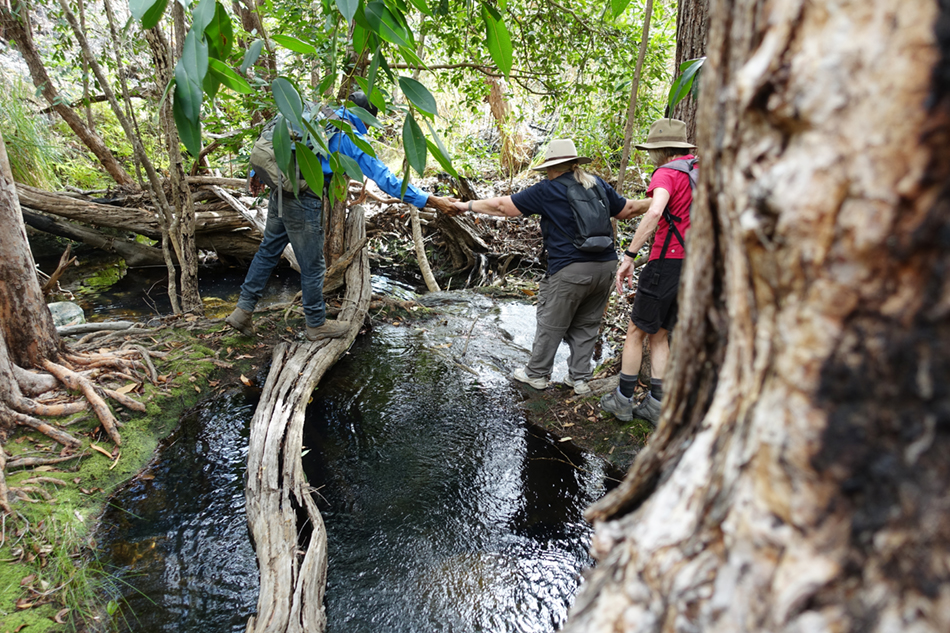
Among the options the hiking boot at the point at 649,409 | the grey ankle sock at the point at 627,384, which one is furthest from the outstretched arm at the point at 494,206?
the hiking boot at the point at 649,409

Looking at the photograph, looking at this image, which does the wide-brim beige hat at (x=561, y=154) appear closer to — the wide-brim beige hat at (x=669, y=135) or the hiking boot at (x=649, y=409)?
the wide-brim beige hat at (x=669, y=135)

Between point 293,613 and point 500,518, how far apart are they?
4.00 ft

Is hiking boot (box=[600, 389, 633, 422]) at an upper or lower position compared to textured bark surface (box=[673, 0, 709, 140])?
lower

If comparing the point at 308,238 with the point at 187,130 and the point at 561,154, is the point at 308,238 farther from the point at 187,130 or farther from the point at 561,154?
the point at 187,130

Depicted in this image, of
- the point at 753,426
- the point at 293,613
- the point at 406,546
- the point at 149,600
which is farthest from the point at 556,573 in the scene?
the point at 753,426

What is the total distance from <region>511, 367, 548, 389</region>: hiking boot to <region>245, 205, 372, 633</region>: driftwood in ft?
5.34

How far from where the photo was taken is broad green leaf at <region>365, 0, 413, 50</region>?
4.40ft

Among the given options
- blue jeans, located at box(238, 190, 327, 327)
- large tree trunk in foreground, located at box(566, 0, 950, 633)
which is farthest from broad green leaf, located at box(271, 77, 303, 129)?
blue jeans, located at box(238, 190, 327, 327)

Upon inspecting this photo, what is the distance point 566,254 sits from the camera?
11.9ft

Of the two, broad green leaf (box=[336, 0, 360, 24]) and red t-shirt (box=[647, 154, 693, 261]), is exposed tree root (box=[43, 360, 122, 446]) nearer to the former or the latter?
broad green leaf (box=[336, 0, 360, 24])

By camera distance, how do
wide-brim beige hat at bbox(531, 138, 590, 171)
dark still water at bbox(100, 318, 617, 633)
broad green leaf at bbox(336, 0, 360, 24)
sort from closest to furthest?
1. broad green leaf at bbox(336, 0, 360, 24)
2. dark still water at bbox(100, 318, 617, 633)
3. wide-brim beige hat at bbox(531, 138, 590, 171)

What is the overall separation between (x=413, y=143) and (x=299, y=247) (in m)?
2.85

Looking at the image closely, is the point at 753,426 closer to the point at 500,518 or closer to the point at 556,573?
the point at 556,573

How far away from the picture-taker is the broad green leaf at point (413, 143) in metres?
1.38
